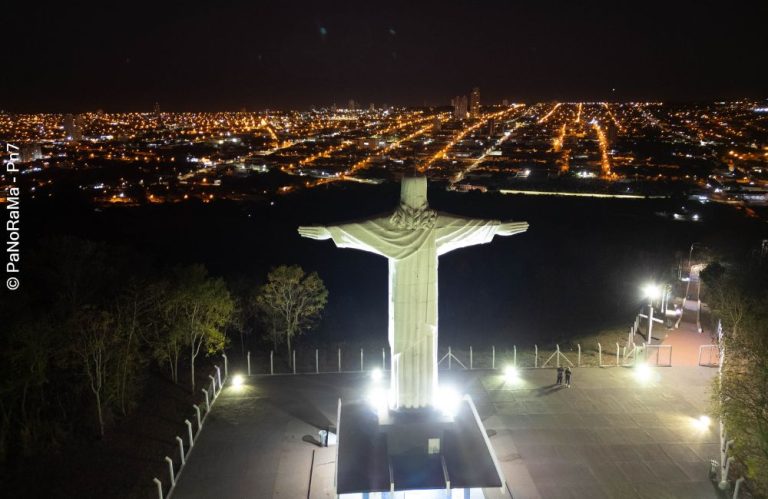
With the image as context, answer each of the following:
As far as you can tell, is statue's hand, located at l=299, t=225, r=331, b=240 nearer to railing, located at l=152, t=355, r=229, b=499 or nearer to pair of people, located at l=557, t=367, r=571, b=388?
railing, located at l=152, t=355, r=229, b=499

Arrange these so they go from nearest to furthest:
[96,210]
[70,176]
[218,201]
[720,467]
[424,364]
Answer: [424,364] < [720,467] < [96,210] < [218,201] < [70,176]

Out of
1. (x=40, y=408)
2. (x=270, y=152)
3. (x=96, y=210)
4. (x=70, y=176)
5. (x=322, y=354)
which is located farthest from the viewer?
(x=270, y=152)

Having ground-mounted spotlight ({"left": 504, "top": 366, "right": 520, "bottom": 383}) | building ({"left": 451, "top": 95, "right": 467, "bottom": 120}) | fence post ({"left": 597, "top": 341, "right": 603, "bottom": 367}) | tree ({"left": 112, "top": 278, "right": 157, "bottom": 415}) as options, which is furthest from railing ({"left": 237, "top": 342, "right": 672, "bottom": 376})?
building ({"left": 451, "top": 95, "right": 467, "bottom": 120})

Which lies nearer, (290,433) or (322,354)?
(290,433)

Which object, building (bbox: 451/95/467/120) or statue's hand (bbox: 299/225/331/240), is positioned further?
building (bbox: 451/95/467/120)

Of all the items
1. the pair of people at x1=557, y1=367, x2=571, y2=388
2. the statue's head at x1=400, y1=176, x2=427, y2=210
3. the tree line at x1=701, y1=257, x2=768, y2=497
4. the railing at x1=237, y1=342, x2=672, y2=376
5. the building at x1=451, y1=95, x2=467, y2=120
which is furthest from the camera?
the building at x1=451, y1=95, x2=467, y2=120

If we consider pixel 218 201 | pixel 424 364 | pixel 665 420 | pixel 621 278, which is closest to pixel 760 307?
pixel 665 420

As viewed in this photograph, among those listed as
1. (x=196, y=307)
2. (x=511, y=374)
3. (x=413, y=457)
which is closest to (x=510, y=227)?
(x=413, y=457)

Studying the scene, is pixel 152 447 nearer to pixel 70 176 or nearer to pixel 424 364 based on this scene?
pixel 424 364
